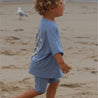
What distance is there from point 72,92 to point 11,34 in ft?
13.6

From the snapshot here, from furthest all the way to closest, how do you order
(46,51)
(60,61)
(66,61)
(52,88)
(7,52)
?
(7,52) → (66,61) → (52,88) → (46,51) → (60,61)

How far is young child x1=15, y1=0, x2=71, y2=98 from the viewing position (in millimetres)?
2439

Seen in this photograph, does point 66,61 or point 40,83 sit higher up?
point 40,83

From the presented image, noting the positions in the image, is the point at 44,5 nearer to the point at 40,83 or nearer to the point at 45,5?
the point at 45,5

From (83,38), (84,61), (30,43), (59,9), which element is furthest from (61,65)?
(83,38)

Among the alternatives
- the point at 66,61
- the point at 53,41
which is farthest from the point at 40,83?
the point at 66,61

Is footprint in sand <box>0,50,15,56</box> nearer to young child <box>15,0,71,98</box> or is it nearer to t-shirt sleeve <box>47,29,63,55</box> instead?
young child <box>15,0,71,98</box>

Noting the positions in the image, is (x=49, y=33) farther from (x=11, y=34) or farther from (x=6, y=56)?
(x=11, y=34)

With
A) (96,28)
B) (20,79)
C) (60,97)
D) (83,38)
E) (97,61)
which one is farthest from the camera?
(96,28)

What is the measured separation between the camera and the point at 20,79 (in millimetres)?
3875

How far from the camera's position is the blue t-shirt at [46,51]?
8.04 feet

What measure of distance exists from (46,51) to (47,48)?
0.03m

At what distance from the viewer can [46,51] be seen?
8.27 ft

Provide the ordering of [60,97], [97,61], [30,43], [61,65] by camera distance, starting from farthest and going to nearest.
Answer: [30,43] → [97,61] → [60,97] → [61,65]
